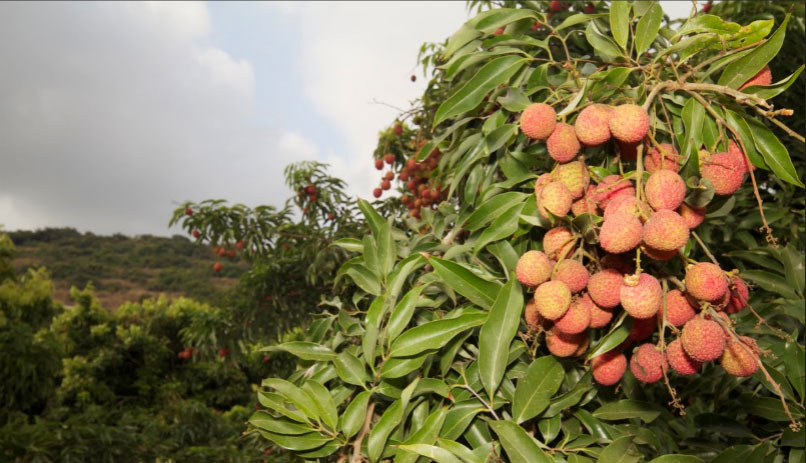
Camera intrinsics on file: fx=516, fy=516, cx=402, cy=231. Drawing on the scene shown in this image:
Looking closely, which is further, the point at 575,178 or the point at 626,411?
the point at 626,411

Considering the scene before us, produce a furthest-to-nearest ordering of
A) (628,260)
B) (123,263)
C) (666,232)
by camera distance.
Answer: (123,263) < (628,260) < (666,232)

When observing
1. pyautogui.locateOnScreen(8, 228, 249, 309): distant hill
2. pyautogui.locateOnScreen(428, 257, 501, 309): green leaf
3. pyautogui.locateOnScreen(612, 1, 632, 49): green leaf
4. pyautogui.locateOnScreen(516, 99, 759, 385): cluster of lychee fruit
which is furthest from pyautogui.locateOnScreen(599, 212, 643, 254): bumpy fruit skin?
pyautogui.locateOnScreen(8, 228, 249, 309): distant hill

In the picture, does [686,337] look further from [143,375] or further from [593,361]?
[143,375]

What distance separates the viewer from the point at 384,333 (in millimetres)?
811

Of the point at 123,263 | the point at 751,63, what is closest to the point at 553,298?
the point at 751,63

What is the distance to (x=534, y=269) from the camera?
631 mm

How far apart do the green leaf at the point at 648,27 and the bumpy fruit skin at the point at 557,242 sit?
28 centimetres

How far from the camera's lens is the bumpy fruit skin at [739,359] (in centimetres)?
63

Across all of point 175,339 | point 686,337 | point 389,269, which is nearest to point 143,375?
point 175,339

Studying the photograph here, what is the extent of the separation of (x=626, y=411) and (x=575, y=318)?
0.90 feet

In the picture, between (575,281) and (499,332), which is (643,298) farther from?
(499,332)

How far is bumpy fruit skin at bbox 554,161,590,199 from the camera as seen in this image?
25.9 inches

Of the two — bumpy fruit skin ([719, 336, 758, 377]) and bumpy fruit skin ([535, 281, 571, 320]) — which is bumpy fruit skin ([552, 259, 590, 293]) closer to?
bumpy fruit skin ([535, 281, 571, 320])

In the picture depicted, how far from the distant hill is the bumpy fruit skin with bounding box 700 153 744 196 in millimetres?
13102
